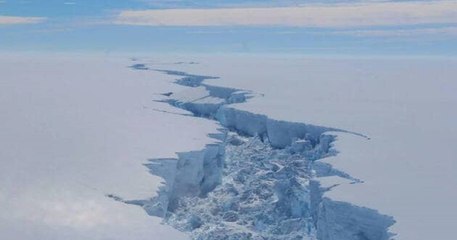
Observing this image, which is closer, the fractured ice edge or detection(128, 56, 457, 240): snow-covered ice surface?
detection(128, 56, 457, 240): snow-covered ice surface

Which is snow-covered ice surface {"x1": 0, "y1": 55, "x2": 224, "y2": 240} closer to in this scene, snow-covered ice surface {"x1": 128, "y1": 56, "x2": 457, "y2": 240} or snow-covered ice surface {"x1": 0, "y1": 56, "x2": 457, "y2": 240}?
snow-covered ice surface {"x1": 0, "y1": 56, "x2": 457, "y2": 240}

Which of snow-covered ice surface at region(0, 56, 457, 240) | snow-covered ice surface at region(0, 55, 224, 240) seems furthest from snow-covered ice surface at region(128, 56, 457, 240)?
snow-covered ice surface at region(0, 55, 224, 240)

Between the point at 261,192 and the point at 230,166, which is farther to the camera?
the point at 230,166

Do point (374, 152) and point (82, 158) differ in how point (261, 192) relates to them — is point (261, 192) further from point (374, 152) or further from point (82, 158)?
point (82, 158)

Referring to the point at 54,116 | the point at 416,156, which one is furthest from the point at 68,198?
the point at 54,116

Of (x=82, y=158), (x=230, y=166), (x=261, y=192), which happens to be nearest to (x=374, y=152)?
(x=261, y=192)

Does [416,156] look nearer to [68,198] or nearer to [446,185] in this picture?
[446,185]

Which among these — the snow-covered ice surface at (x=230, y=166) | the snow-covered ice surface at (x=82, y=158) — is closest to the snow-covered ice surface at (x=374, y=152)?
the snow-covered ice surface at (x=230, y=166)
